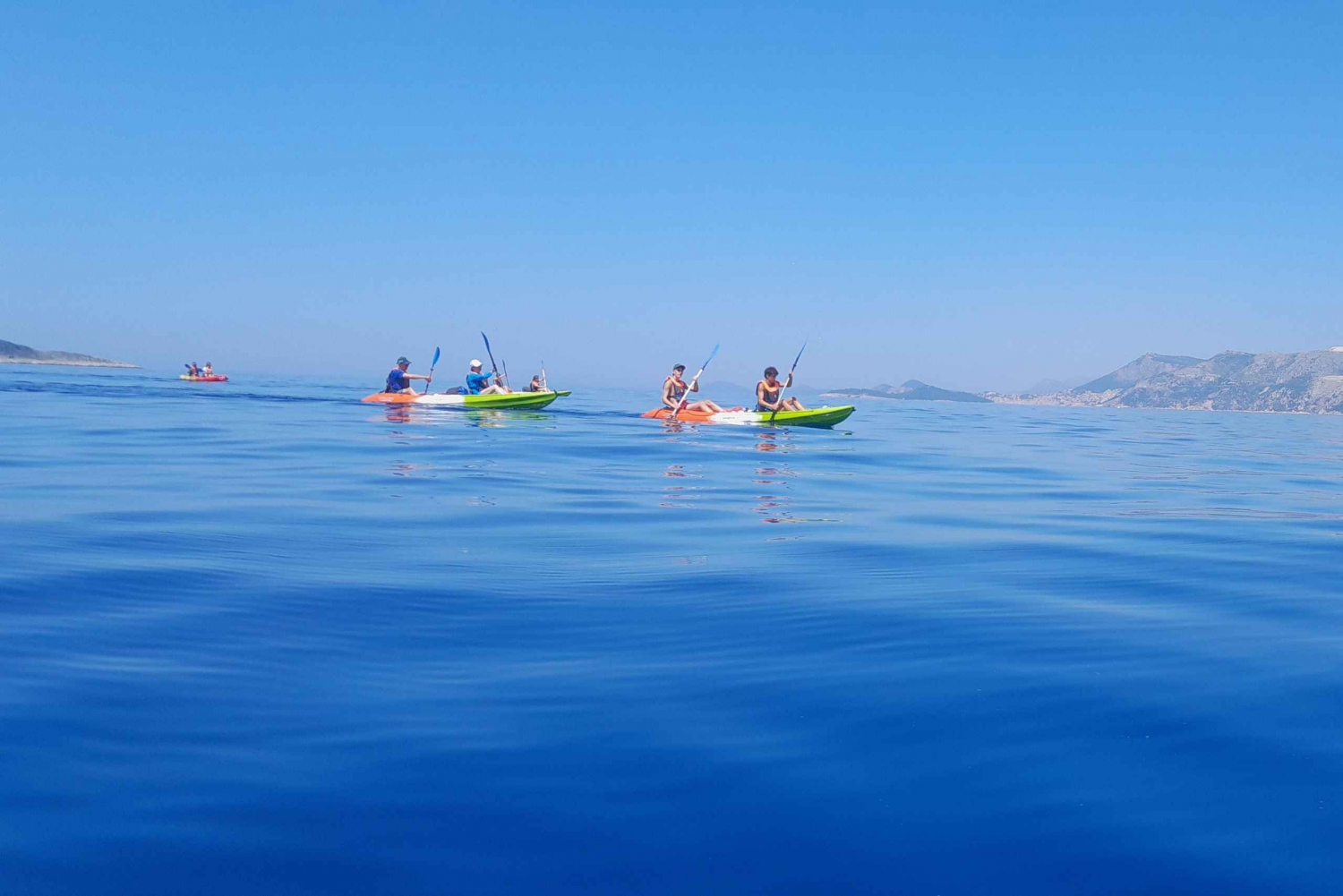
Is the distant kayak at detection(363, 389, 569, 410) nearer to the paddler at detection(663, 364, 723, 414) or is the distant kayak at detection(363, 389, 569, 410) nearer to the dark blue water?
the paddler at detection(663, 364, 723, 414)

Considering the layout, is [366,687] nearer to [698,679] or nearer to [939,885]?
[698,679]

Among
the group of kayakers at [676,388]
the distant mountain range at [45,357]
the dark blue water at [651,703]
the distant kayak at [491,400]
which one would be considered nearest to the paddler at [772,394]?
the group of kayakers at [676,388]

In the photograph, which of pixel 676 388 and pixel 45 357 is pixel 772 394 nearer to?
pixel 676 388

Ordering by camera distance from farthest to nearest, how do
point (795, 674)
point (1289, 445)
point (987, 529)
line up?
point (1289, 445) → point (987, 529) → point (795, 674)

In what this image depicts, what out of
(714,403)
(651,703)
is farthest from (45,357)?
(651,703)

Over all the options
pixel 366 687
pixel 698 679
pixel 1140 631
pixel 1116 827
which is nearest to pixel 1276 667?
pixel 1140 631

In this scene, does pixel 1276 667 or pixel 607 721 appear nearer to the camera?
pixel 607 721

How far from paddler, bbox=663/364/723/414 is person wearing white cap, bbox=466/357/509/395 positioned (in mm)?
5687

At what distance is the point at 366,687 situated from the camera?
418 centimetres

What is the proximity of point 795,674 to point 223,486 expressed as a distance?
860 centimetres

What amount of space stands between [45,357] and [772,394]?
13842 cm

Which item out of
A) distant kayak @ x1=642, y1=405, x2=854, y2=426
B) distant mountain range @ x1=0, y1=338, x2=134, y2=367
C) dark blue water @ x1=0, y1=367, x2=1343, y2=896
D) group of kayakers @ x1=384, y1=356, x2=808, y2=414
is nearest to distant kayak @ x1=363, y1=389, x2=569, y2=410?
group of kayakers @ x1=384, y1=356, x2=808, y2=414

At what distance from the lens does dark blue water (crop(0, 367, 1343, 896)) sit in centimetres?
284

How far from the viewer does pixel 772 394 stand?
1077 inches
